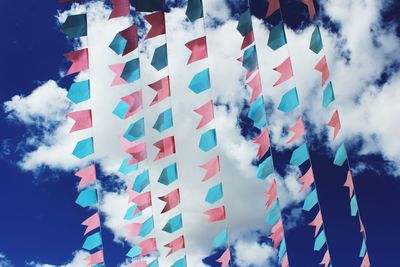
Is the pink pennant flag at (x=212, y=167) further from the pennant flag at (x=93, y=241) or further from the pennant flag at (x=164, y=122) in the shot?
the pennant flag at (x=93, y=241)

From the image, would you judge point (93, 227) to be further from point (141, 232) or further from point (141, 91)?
point (141, 91)

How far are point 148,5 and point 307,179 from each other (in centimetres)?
412

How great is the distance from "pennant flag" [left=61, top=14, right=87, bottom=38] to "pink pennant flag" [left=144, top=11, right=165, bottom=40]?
3.05ft

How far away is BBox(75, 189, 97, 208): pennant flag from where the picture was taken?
312 inches

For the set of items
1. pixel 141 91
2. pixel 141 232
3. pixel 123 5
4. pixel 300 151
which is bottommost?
pixel 141 232

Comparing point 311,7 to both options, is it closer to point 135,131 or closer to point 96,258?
point 135,131

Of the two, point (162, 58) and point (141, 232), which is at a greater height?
point (162, 58)

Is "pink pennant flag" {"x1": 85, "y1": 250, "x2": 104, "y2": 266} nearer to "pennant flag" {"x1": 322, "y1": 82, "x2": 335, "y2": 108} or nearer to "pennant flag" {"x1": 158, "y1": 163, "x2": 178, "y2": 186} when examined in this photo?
"pennant flag" {"x1": 158, "y1": 163, "x2": 178, "y2": 186}

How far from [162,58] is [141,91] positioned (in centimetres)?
64

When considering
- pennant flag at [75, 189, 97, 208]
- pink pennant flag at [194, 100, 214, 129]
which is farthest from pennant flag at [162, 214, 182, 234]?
pink pennant flag at [194, 100, 214, 129]

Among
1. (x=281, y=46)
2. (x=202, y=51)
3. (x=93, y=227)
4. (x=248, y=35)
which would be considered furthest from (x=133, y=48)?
(x=93, y=227)

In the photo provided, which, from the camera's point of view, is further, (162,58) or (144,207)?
(144,207)

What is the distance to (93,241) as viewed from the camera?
325 inches

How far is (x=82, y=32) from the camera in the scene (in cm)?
705
